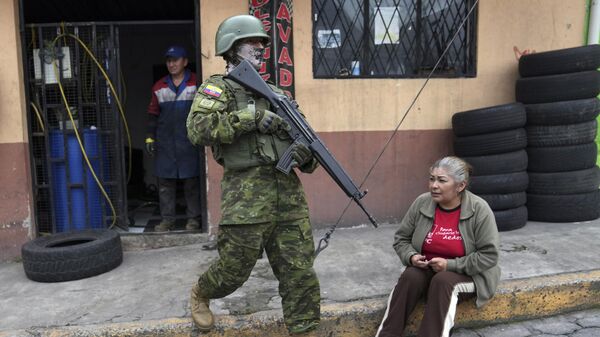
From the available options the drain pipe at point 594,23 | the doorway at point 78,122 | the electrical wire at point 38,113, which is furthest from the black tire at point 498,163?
the electrical wire at point 38,113

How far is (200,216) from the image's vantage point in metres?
4.95

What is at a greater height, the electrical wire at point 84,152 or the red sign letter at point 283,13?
the red sign letter at point 283,13

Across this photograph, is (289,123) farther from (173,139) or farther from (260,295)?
(173,139)

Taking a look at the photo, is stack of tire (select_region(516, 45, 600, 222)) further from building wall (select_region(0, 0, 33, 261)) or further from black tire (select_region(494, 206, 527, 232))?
building wall (select_region(0, 0, 33, 261))

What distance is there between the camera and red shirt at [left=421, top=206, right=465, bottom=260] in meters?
2.80

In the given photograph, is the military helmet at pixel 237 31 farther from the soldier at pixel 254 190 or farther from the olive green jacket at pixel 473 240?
the olive green jacket at pixel 473 240

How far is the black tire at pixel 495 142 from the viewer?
4.49 m

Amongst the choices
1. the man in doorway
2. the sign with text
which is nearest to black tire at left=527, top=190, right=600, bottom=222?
the sign with text

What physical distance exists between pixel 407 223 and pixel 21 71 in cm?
363

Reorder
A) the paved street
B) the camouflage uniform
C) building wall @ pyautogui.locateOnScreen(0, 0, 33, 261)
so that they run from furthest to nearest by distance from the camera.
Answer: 1. building wall @ pyautogui.locateOnScreen(0, 0, 33, 261)
2. the paved street
3. the camouflage uniform

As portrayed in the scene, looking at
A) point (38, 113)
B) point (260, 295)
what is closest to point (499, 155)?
point (260, 295)

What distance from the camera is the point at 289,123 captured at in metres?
2.53

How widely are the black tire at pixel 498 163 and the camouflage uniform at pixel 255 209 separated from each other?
8.13 feet

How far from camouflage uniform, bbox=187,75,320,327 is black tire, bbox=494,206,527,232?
2652 millimetres
